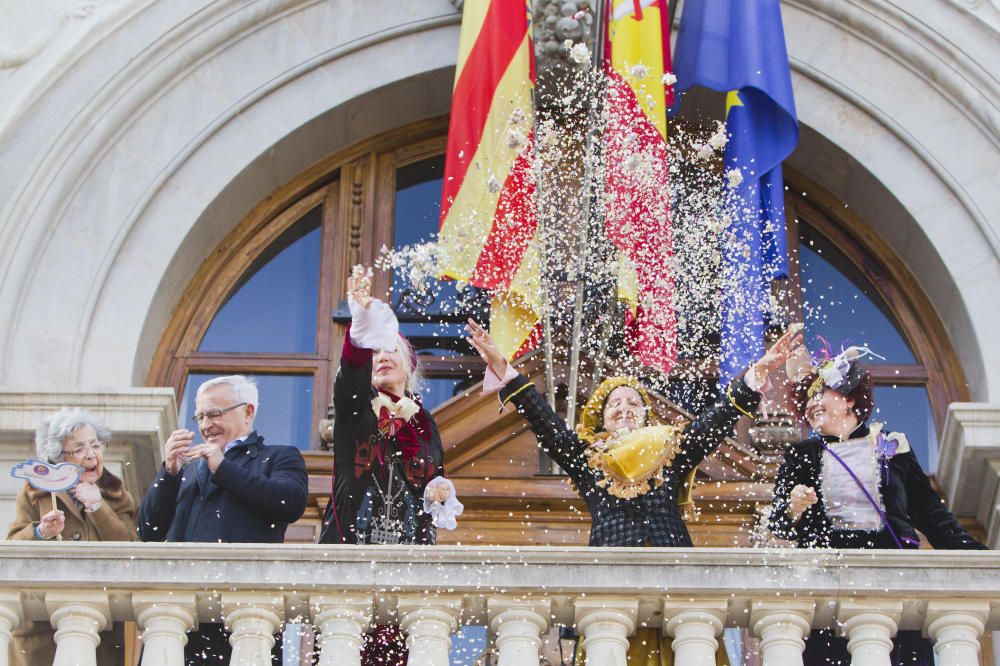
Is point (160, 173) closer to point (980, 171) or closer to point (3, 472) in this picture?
point (3, 472)

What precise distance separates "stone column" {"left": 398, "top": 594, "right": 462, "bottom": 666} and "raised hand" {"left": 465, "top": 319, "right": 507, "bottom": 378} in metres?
1.39

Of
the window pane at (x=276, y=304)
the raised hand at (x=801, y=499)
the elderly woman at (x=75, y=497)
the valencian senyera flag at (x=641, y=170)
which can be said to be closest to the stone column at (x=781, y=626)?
the raised hand at (x=801, y=499)

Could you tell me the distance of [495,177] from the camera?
1297 cm

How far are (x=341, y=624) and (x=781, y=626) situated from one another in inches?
62.0

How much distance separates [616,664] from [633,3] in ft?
17.1

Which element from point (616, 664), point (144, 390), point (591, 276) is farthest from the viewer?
point (591, 276)

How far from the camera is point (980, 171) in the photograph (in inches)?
514

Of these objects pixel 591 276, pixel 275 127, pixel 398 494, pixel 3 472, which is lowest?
pixel 398 494

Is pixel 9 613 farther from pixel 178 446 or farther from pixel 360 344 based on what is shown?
pixel 360 344

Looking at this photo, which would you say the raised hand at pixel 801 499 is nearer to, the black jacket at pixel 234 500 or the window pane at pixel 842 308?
the black jacket at pixel 234 500

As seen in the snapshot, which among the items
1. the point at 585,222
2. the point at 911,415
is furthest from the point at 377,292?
the point at 911,415

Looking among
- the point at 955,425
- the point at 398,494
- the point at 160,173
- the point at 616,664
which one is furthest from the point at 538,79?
the point at 616,664

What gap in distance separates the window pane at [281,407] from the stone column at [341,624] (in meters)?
3.81

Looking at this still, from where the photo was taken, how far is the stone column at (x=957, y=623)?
9.13m
